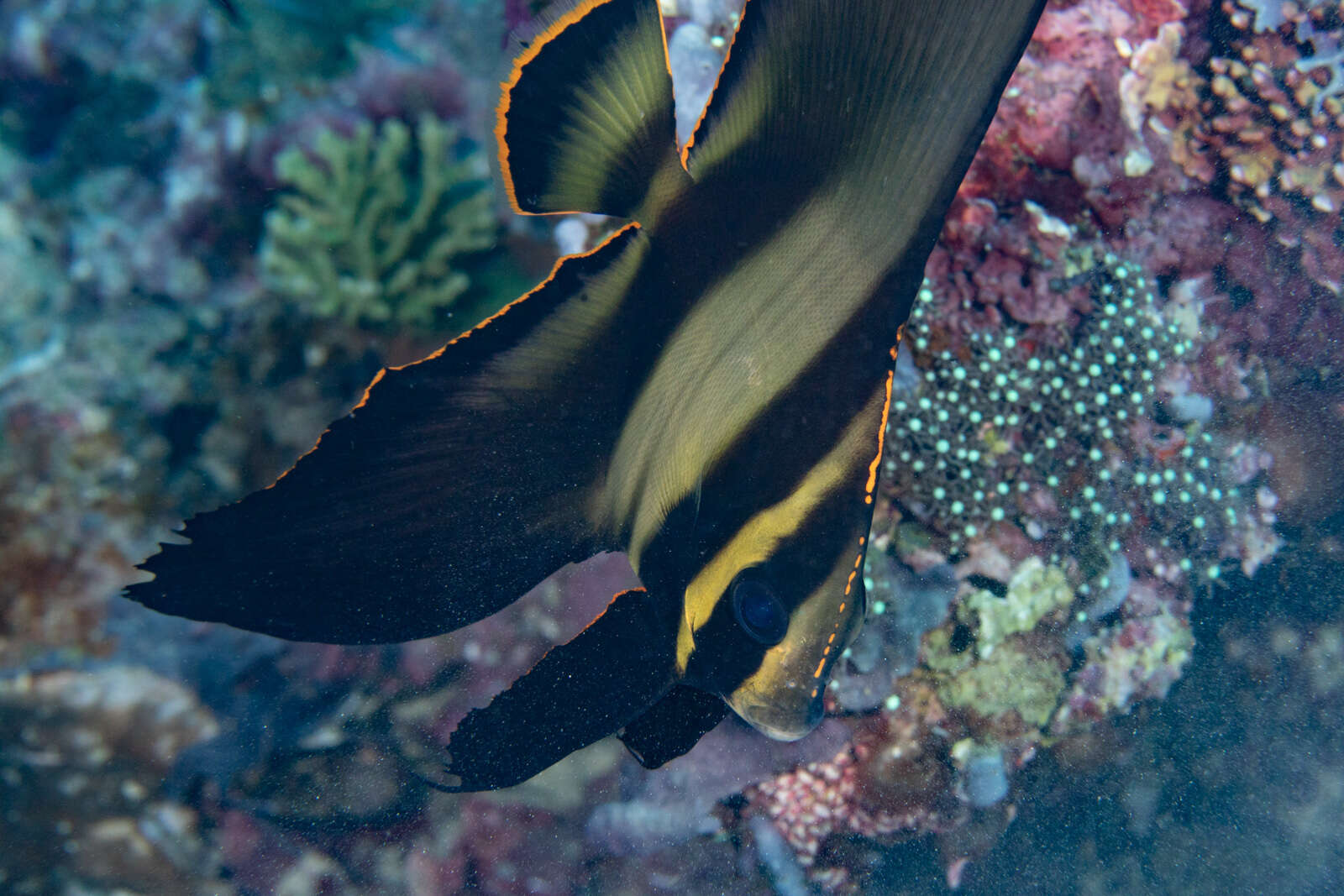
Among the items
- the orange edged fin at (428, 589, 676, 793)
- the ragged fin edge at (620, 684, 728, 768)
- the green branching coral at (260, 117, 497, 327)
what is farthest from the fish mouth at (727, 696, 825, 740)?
the green branching coral at (260, 117, 497, 327)

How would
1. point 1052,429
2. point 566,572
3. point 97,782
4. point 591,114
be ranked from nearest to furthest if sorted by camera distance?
1. point 591,114
2. point 97,782
3. point 566,572
4. point 1052,429

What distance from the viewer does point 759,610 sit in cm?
162

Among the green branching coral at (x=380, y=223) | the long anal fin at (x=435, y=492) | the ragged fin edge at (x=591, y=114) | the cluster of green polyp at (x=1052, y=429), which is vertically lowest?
the cluster of green polyp at (x=1052, y=429)

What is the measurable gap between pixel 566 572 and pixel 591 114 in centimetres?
190

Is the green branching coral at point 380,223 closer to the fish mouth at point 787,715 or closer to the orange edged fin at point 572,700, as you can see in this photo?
the orange edged fin at point 572,700

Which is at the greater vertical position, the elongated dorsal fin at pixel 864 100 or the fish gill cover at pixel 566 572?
the elongated dorsal fin at pixel 864 100

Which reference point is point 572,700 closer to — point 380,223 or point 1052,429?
point 380,223

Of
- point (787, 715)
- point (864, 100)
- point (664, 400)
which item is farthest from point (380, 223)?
point (787, 715)

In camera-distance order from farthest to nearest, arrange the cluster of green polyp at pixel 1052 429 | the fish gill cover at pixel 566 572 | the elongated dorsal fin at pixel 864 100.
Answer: the cluster of green polyp at pixel 1052 429 < the fish gill cover at pixel 566 572 < the elongated dorsal fin at pixel 864 100

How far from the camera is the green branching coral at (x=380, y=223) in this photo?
2.83 meters

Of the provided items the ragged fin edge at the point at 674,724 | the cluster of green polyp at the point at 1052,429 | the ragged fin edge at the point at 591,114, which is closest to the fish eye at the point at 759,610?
the ragged fin edge at the point at 674,724

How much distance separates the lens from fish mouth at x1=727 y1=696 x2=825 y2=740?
1653 millimetres

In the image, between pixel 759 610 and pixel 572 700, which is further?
pixel 572 700

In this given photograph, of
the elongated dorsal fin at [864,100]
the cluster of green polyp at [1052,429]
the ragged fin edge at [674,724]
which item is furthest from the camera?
the cluster of green polyp at [1052,429]
